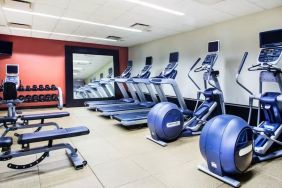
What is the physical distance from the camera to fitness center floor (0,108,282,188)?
2.40 meters

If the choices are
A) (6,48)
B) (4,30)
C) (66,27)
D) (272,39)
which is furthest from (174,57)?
(6,48)

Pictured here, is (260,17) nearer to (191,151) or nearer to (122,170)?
(191,151)

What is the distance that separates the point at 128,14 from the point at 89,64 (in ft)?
15.7

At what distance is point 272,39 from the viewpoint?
3.49 metres

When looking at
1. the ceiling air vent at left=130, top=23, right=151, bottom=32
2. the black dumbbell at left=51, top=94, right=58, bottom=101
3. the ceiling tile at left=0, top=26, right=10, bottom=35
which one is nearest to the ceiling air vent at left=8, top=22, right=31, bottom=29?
the ceiling tile at left=0, top=26, right=10, bottom=35

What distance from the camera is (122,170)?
2740mm

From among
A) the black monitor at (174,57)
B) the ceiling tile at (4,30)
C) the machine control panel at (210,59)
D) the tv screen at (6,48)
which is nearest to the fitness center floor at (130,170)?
the machine control panel at (210,59)

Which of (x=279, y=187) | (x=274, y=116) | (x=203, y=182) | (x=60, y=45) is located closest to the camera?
(x=279, y=187)

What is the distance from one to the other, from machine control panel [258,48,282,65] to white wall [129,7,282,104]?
4.41 feet

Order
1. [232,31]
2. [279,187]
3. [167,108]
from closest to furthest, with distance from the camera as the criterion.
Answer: [279,187] < [167,108] < [232,31]

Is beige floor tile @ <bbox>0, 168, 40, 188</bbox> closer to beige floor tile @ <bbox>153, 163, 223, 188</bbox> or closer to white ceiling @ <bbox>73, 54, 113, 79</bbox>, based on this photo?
beige floor tile @ <bbox>153, 163, 223, 188</bbox>

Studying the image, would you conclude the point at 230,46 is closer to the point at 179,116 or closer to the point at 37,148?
the point at 179,116

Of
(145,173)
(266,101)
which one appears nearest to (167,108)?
(145,173)

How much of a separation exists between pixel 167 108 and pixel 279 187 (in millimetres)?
1986
